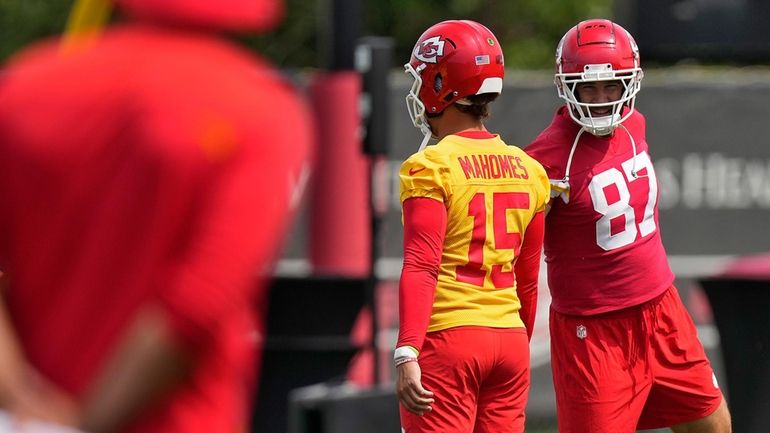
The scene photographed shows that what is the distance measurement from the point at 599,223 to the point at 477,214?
61 cm

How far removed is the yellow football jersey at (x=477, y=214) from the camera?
442 centimetres

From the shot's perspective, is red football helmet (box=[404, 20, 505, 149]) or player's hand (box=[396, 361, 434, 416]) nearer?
player's hand (box=[396, 361, 434, 416])

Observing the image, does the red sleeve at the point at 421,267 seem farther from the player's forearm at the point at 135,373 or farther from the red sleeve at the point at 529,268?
the player's forearm at the point at 135,373

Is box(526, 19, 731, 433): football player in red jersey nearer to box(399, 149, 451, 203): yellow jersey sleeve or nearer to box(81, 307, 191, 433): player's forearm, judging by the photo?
box(399, 149, 451, 203): yellow jersey sleeve

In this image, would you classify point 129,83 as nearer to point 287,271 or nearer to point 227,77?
point 227,77

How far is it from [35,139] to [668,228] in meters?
8.16

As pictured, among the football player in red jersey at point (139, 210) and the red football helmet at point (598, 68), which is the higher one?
the red football helmet at point (598, 68)

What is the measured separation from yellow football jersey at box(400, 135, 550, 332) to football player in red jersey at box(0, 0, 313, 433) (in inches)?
86.8

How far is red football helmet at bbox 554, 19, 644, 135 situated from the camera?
4.89m

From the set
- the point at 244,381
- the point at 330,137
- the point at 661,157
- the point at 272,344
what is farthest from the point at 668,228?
the point at 244,381

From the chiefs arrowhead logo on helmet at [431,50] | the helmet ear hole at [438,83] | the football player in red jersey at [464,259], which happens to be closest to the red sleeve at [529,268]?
the football player in red jersey at [464,259]

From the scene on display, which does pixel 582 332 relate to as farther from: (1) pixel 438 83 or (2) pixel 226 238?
(2) pixel 226 238

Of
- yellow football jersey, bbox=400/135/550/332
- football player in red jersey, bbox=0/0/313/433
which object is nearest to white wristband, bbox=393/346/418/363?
yellow football jersey, bbox=400/135/550/332

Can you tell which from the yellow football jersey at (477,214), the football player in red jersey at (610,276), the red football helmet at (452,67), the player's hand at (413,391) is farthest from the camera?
the football player in red jersey at (610,276)
